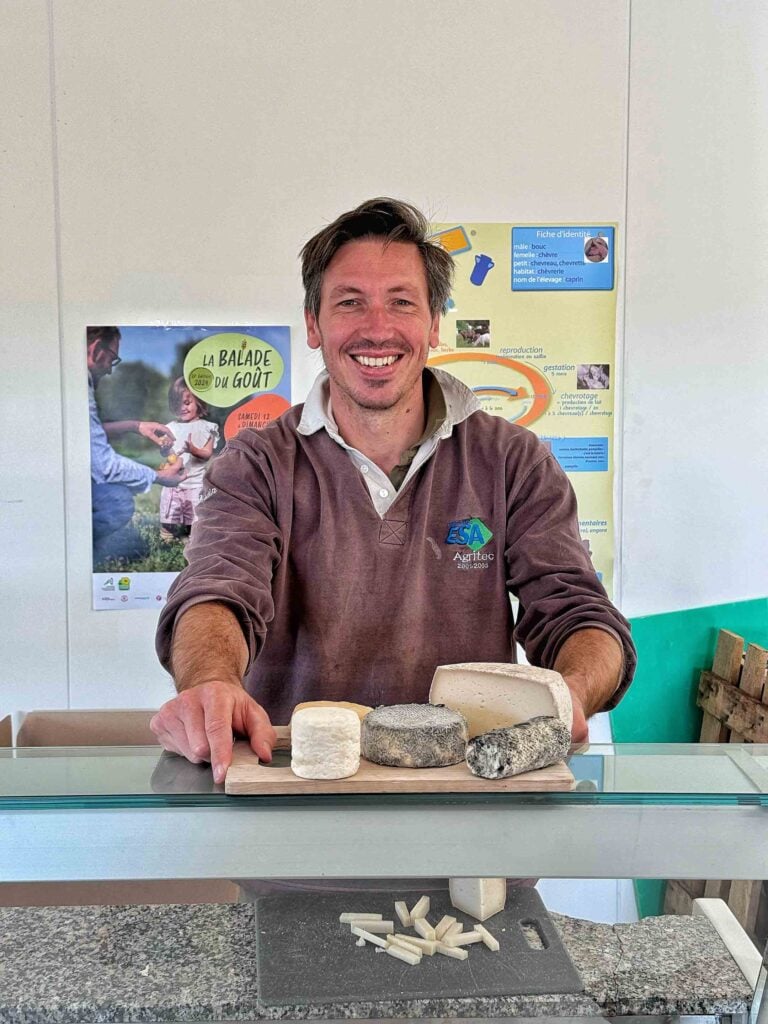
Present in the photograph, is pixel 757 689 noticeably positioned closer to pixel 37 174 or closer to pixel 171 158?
pixel 171 158

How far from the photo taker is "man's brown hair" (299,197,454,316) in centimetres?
194

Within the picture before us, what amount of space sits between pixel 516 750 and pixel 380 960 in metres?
0.41

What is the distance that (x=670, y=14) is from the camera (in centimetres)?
282

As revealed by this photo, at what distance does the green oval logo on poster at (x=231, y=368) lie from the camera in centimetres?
286

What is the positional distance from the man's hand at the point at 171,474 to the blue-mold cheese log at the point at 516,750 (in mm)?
2118

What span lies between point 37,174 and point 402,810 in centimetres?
257

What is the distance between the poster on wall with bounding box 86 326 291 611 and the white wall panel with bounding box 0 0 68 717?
0.44 ft

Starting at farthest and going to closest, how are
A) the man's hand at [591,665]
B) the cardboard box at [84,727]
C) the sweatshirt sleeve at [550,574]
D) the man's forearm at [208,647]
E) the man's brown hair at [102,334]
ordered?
the man's brown hair at [102,334] → the cardboard box at [84,727] → the sweatshirt sleeve at [550,574] → the man's hand at [591,665] → the man's forearm at [208,647]

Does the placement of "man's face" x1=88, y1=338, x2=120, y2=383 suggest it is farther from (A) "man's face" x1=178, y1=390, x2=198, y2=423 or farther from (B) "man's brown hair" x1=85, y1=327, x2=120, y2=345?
(A) "man's face" x1=178, y1=390, x2=198, y2=423

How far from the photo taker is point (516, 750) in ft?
2.89

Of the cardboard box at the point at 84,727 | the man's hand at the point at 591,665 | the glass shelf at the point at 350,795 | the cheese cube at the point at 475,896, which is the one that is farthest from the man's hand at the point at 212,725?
the cardboard box at the point at 84,727

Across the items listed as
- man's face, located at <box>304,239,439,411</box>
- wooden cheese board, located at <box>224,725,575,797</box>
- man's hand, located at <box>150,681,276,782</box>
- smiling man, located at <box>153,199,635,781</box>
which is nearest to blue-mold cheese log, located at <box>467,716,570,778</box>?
wooden cheese board, located at <box>224,725,575,797</box>

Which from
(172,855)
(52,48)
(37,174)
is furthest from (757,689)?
(52,48)

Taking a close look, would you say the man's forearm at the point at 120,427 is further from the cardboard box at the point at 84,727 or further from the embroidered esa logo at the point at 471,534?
the embroidered esa logo at the point at 471,534
